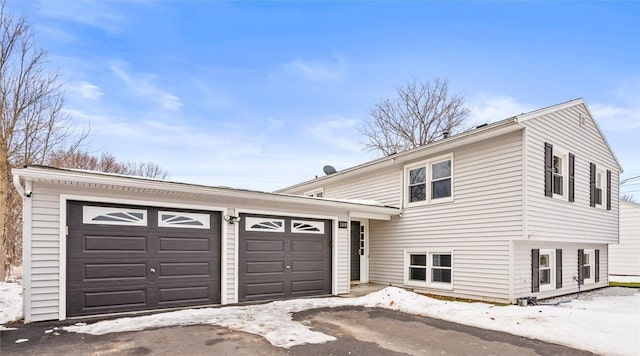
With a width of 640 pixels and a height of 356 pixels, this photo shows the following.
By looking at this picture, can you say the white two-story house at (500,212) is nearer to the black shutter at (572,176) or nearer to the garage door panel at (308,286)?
the black shutter at (572,176)

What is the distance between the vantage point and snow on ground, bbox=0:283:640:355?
5.49m

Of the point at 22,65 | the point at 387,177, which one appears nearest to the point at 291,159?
the point at 387,177

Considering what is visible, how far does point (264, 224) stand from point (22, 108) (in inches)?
367

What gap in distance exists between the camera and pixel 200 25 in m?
11.8

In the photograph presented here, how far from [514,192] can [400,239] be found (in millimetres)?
3895

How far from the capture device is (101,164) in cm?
2370

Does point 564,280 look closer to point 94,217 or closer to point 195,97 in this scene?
point 94,217

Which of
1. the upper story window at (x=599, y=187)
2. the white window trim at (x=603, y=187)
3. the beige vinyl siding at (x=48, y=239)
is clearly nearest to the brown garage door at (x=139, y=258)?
the beige vinyl siding at (x=48, y=239)

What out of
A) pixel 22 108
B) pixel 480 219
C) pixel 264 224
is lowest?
pixel 264 224

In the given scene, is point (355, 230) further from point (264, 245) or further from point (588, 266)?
point (588, 266)

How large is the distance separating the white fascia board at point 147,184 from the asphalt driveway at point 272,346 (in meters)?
2.48

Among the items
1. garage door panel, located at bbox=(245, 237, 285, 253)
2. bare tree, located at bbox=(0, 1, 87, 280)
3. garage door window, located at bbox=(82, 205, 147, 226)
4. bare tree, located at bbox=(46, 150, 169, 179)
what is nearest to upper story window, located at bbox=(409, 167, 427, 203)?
garage door panel, located at bbox=(245, 237, 285, 253)

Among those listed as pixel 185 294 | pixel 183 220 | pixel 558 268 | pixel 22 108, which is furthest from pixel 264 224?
pixel 22 108

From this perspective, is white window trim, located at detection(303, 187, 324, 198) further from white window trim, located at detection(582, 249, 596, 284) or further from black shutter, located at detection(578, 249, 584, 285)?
white window trim, located at detection(582, 249, 596, 284)
